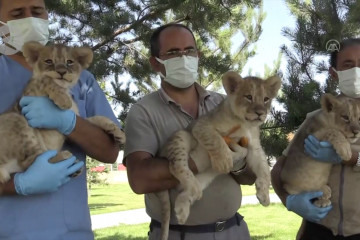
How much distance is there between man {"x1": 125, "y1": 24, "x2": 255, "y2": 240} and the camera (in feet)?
11.7

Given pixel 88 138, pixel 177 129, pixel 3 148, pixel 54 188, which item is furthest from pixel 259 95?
pixel 3 148

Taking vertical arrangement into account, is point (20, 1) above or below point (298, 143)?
above

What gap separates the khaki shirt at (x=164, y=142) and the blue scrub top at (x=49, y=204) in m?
0.23

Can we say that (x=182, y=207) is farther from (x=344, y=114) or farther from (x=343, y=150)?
(x=344, y=114)

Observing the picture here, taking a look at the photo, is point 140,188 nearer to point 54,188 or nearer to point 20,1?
point 54,188

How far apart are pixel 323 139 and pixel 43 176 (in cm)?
210

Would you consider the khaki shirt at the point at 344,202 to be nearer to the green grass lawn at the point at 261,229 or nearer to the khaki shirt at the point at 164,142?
the khaki shirt at the point at 164,142

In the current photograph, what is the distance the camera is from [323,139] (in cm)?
383

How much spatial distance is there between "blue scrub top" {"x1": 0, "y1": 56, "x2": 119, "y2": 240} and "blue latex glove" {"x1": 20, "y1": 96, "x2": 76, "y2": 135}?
0.87 ft

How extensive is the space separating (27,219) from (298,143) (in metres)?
2.27

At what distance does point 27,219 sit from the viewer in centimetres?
316

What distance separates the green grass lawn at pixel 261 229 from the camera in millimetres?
12133

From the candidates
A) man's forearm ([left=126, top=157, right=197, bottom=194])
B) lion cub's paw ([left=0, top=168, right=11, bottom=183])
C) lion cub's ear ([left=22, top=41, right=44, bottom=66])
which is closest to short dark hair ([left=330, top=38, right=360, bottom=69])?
man's forearm ([left=126, top=157, right=197, bottom=194])

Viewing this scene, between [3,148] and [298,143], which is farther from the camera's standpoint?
[298,143]
